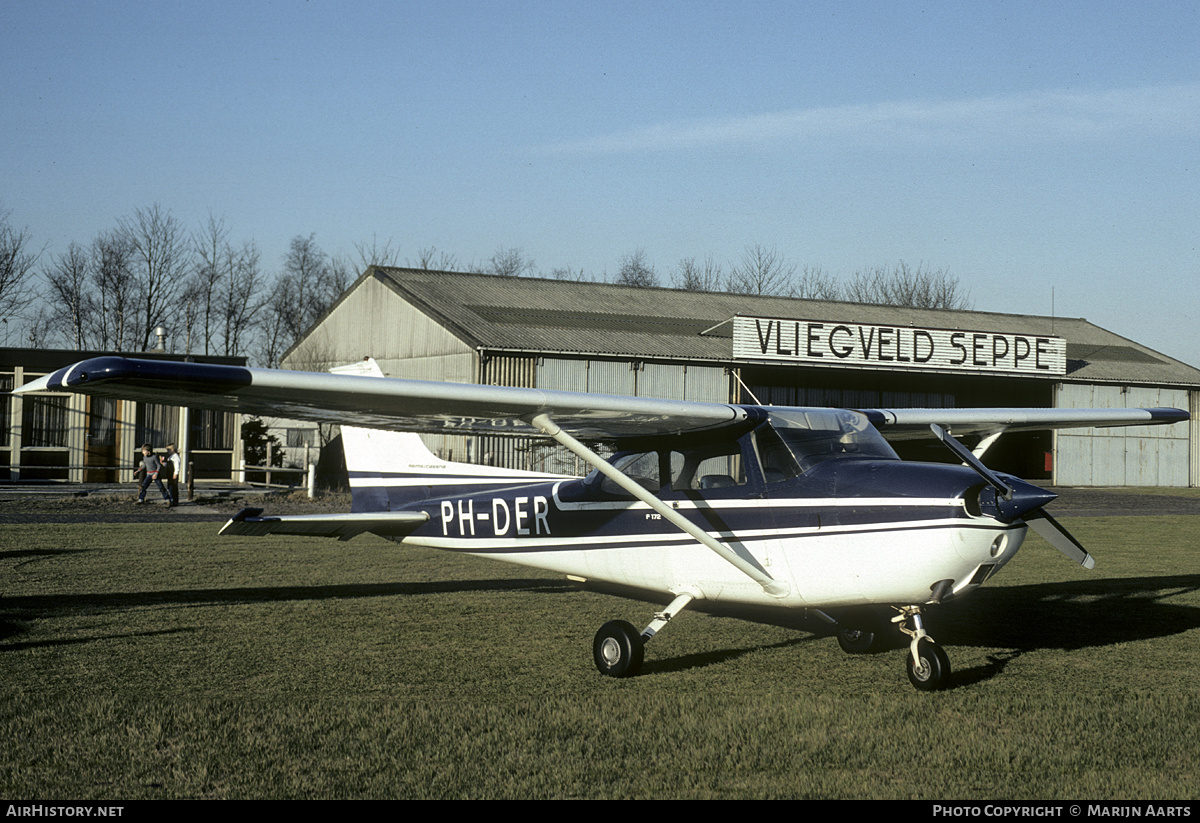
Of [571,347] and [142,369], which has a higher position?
[571,347]

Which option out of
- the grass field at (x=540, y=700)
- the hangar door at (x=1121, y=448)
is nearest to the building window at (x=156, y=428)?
the grass field at (x=540, y=700)

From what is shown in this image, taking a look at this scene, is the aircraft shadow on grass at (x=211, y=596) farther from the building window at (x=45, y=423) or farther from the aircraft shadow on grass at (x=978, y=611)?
the building window at (x=45, y=423)

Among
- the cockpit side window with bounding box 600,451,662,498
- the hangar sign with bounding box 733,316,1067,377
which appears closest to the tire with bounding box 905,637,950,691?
the cockpit side window with bounding box 600,451,662,498

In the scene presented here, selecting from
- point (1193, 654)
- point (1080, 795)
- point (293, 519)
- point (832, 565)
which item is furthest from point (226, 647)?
point (1193, 654)

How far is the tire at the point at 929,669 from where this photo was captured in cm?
677

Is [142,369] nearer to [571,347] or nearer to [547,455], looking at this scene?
[547,455]

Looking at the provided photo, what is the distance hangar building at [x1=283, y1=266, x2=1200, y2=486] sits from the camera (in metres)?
31.2

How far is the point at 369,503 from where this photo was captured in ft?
33.8

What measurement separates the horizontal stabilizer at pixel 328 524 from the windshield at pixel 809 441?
370 centimetres

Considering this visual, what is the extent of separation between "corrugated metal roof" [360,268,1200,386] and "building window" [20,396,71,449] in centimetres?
1056

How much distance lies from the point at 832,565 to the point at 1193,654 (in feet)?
11.3

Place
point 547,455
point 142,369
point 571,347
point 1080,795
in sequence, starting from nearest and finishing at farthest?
1. point 1080,795
2. point 142,369
3. point 547,455
4. point 571,347

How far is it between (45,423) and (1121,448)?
37.0 m

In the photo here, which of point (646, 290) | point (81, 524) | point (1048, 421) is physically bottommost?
point (81, 524)
